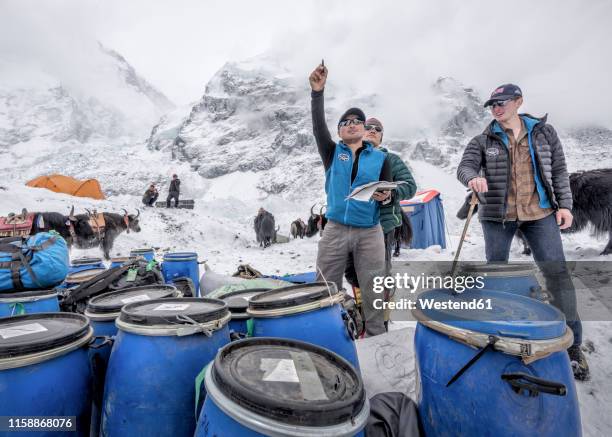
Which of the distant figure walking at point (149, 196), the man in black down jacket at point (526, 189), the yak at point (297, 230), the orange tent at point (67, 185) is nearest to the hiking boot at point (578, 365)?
the man in black down jacket at point (526, 189)

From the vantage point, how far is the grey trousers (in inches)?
103

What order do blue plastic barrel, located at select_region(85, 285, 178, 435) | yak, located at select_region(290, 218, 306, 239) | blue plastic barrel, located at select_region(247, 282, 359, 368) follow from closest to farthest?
blue plastic barrel, located at select_region(85, 285, 178, 435)
blue plastic barrel, located at select_region(247, 282, 359, 368)
yak, located at select_region(290, 218, 306, 239)

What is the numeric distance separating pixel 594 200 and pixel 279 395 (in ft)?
24.1

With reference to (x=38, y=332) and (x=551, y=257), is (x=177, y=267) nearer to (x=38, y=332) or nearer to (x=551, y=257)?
(x=38, y=332)

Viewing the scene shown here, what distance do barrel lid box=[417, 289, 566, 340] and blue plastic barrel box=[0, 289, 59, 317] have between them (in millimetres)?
2381

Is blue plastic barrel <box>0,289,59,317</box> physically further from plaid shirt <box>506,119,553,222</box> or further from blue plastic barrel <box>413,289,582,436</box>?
plaid shirt <box>506,119,553,222</box>

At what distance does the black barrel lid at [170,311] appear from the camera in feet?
4.22

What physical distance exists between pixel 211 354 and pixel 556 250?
2462mm

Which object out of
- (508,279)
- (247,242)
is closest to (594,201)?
(508,279)

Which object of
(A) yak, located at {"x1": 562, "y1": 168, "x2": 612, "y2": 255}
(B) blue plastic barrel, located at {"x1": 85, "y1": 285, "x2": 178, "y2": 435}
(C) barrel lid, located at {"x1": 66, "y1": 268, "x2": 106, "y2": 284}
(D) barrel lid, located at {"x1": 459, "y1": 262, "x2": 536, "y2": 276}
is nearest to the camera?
(B) blue plastic barrel, located at {"x1": 85, "y1": 285, "x2": 178, "y2": 435}

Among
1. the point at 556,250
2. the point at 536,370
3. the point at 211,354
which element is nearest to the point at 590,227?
the point at 556,250

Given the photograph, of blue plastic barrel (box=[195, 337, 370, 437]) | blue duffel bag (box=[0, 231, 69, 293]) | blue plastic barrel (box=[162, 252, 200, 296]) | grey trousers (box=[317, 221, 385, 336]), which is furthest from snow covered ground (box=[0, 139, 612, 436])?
blue duffel bag (box=[0, 231, 69, 293])

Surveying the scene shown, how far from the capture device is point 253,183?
59562 mm

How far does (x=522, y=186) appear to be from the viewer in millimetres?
2387
